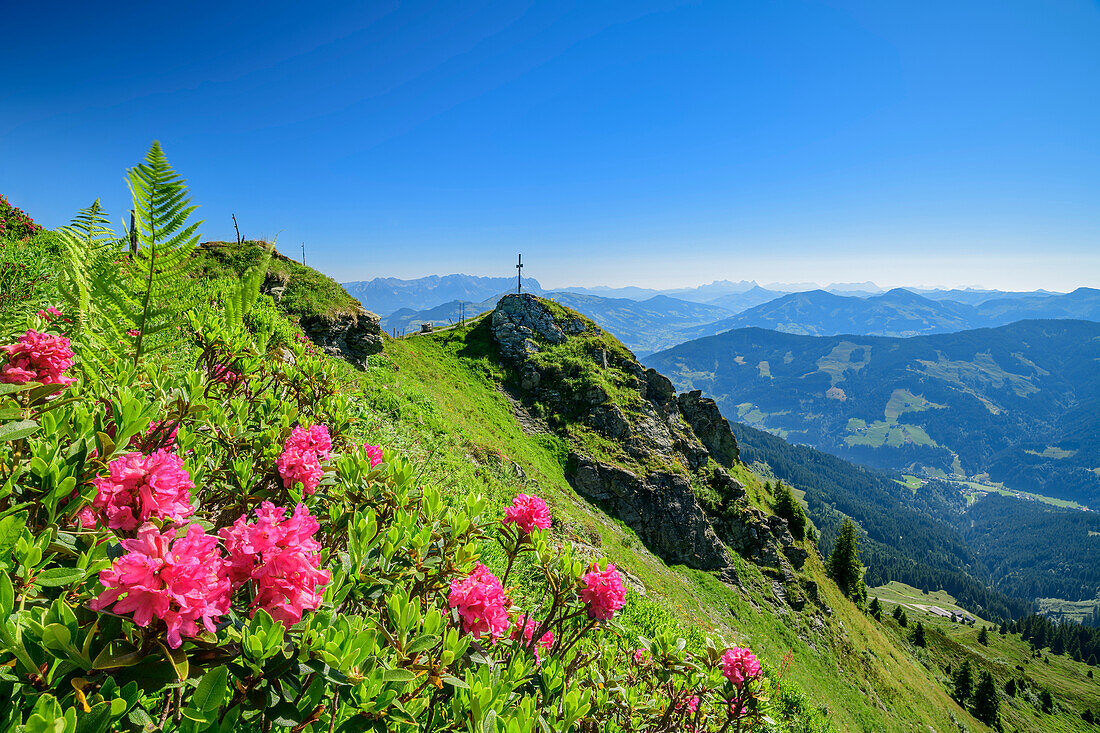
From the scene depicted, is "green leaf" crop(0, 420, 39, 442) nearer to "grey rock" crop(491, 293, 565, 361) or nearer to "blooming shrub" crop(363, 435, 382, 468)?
"blooming shrub" crop(363, 435, 382, 468)

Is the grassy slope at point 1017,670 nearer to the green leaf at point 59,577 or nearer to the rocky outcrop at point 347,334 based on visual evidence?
the rocky outcrop at point 347,334

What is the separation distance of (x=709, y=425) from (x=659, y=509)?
15.7 metres

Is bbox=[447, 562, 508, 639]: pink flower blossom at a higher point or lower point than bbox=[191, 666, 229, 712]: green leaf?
lower

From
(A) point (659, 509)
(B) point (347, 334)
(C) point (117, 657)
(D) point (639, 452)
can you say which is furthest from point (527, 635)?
(D) point (639, 452)

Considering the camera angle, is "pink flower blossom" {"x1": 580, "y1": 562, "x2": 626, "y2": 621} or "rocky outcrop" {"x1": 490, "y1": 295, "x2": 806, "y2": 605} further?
"rocky outcrop" {"x1": 490, "y1": 295, "x2": 806, "y2": 605}

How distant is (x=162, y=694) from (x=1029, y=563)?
942 feet

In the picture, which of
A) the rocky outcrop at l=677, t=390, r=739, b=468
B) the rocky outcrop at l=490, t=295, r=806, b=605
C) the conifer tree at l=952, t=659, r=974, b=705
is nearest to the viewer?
the rocky outcrop at l=490, t=295, r=806, b=605

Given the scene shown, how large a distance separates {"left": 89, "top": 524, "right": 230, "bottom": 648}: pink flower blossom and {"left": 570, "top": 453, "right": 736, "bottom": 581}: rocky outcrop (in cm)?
2334

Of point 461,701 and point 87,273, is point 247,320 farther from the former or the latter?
point 461,701

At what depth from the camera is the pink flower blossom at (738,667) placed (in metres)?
3.78

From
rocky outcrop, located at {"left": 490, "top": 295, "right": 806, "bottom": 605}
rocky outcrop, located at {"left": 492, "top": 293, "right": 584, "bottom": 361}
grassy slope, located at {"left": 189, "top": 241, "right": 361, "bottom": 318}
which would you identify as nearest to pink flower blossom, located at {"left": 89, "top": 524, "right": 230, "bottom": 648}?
grassy slope, located at {"left": 189, "top": 241, "right": 361, "bottom": 318}

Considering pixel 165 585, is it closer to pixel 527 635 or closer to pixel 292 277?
pixel 527 635

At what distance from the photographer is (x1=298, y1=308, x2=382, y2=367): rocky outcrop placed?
16745mm

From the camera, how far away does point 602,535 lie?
18.0 m
